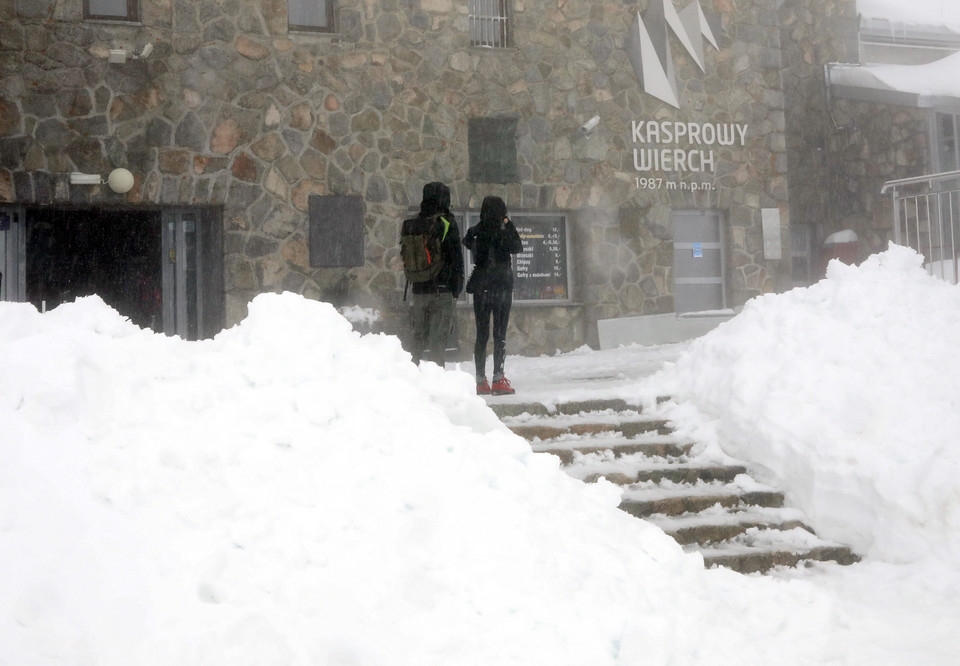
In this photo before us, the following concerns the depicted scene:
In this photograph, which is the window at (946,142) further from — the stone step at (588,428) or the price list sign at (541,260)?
the stone step at (588,428)

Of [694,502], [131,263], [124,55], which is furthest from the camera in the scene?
[131,263]

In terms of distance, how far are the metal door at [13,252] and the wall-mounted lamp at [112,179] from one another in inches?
30.6

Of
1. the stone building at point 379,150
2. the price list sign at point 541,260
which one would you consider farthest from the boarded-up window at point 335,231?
the price list sign at point 541,260

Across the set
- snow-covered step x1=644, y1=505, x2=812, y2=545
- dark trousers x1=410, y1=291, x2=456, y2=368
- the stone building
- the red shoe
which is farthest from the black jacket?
the stone building

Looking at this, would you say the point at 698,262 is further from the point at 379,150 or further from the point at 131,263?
the point at 131,263

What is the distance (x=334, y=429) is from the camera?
4.32 m

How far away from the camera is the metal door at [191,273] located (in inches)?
464

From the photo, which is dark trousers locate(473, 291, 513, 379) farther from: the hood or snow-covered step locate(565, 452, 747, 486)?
snow-covered step locate(565, 452, 747, 486)

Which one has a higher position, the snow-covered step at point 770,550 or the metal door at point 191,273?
the metal door at point 191,273

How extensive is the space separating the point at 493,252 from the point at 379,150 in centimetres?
442

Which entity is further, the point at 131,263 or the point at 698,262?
the point at 698,262

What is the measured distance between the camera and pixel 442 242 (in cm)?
804

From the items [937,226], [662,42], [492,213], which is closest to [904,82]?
[662,42]

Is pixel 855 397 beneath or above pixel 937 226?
beneath
